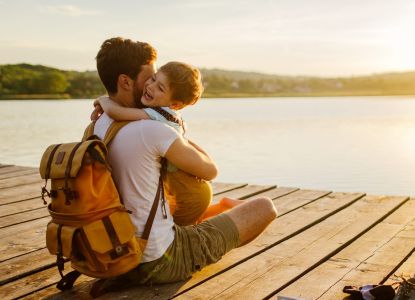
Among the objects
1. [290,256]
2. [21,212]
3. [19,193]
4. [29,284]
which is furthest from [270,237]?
[19,193]

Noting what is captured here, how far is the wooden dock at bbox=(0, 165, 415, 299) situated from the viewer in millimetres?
2930

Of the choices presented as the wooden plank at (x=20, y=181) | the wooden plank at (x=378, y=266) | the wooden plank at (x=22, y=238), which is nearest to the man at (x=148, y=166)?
the wooden plank at (x=378, y=266)

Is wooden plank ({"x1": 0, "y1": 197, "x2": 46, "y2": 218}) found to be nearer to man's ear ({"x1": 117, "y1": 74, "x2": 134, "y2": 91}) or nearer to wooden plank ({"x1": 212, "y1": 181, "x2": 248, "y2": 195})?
wooden plank ({"x1": 212, "y1": 181, "x2": 248, "y2": 195})

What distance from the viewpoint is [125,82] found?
2881mm

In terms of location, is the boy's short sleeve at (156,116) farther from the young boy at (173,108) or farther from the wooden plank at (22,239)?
the wooden plank at (22,239)

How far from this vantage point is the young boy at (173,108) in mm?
2805

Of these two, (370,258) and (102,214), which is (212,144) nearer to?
(370,258)

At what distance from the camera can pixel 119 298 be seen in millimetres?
2820

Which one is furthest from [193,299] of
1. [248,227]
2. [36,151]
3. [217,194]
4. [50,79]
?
[50,79]

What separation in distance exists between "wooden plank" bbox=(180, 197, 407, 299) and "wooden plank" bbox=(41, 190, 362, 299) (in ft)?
0.18

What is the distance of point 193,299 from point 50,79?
32.3 metres

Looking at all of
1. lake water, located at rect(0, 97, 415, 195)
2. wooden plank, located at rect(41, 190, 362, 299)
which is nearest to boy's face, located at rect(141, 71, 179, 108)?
wooden plank, located at rect(41, 190, 362, 299)

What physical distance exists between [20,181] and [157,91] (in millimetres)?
3746

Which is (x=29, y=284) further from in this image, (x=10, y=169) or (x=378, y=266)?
(x=10, y=169)
